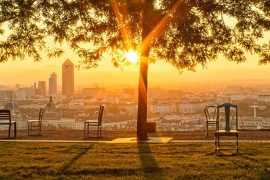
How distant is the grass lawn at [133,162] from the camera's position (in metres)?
9.34

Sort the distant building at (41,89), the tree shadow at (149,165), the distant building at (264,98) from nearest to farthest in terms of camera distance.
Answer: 1. the tree shadow at (149,165)
2. the distant building at (264,98)
3. the distant building at (41,89)

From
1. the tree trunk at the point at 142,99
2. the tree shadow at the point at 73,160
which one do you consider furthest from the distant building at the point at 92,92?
the tree shadow at the point at 73,160

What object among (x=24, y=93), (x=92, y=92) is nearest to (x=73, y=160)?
(x=24, y=93)

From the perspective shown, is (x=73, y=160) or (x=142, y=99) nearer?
(x=73, y=160)

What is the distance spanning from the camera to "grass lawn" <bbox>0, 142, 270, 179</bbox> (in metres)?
9.34

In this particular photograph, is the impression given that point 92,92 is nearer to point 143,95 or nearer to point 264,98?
point 264,98

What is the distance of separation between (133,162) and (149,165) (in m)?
0.51

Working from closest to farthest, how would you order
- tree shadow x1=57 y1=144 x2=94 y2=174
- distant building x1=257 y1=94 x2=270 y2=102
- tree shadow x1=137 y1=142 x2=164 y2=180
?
tree shadow x1=137 y1=142 x2=164 y2=180, tree shadow x1=57 y1=144 x2=94 y2=174, distant building x1=257 y1=94 x2=270 y2=102

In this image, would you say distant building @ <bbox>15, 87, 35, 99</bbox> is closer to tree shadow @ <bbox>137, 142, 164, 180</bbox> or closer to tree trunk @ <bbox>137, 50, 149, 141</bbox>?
tree trunk @ <bbox>137, 50, 149, 141</bbox>

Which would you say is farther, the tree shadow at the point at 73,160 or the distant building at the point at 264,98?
the distant building at the point at 264,98

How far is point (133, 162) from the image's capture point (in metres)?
10.8

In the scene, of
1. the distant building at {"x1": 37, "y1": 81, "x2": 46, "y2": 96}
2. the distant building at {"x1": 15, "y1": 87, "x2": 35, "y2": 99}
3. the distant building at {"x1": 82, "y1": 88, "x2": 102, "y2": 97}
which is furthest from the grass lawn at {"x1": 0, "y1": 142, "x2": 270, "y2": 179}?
the distant building at {"x1": 82, "y1": 88, "x2": 102, "y2": 97}

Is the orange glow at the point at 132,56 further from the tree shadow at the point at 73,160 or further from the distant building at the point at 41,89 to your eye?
Result: the distant building at the point at 41,89

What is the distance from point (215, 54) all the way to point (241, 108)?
904 inches
